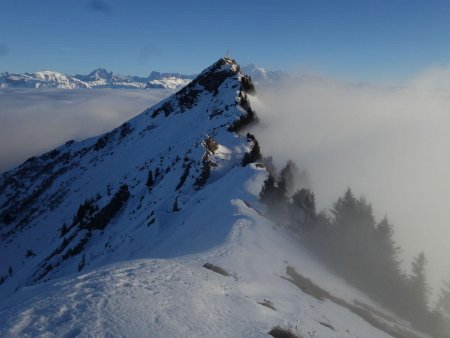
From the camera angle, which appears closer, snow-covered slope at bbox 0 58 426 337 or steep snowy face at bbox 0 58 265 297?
snow-covered slope at bbox 0 58 426 337

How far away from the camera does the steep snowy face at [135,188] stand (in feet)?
148

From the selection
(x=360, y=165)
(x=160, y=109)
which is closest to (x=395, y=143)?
(x=360, y=165)

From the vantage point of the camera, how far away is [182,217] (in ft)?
142

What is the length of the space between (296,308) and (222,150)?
44.7 meters

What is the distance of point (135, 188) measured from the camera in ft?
241

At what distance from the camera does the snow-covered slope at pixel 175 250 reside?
1345cm

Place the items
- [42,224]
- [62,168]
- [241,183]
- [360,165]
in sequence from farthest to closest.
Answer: [62,168], [360,165], [42,224], [241,183]

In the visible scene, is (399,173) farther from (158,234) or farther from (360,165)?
(158,234)

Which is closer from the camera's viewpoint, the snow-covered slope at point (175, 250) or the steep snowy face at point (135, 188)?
the snow-covered slope at point (175, 250)

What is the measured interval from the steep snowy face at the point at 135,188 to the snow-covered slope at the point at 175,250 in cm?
34

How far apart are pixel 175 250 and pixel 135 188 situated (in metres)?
45.2

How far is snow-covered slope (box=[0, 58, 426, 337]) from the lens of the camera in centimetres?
1345

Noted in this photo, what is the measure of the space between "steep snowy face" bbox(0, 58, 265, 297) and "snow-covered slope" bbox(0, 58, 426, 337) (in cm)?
34

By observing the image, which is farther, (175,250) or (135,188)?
(135,188)
